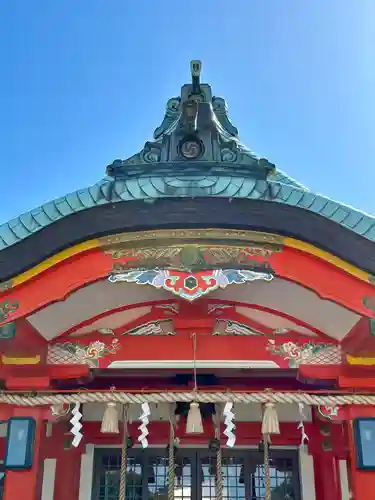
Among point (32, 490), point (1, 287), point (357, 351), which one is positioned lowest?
point (32, 490)

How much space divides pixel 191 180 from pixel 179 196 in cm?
109

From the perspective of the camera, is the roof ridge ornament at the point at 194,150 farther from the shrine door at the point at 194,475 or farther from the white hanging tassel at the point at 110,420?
the shrine door at the point at 194,475

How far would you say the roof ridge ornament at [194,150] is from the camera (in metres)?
6.27

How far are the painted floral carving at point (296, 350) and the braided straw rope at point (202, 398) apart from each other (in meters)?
0.54

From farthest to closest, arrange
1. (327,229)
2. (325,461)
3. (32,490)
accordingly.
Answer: (325,461) < (32,490) < (327,229)

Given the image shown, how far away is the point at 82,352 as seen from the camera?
5.95 m

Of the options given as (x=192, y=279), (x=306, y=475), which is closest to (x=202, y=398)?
(x=192, y=279)

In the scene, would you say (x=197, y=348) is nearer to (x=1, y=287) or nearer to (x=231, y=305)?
(x=231, y=305)

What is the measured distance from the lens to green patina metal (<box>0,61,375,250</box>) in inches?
210

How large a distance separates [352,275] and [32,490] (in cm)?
335

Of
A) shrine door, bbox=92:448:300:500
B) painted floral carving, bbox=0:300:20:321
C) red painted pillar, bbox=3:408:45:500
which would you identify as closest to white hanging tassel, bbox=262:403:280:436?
shrine door, bbox=92:448:300:500

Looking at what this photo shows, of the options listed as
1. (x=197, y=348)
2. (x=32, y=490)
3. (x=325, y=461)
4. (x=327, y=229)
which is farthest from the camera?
(x=325, y=461)

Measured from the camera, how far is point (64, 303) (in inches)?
219

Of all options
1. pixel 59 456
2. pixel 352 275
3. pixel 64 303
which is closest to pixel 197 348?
pixel 64 303
